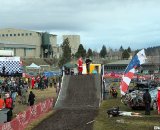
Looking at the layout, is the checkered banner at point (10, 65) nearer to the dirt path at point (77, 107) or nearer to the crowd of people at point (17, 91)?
the crowd of people at point (17, 91)

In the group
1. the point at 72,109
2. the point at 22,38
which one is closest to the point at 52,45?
the point at 22,38

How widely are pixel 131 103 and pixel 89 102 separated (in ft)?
17.9

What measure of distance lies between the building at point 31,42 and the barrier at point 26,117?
10288 centimetres

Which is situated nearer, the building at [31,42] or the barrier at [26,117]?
the barrier at [26,117]

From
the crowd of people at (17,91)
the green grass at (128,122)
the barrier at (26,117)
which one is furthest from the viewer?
the crowd of people at (17,91)

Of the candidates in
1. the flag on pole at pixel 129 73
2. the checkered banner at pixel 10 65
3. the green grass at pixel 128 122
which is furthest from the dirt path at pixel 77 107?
the checkered banner at pixel 10 65

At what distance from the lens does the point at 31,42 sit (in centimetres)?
14250

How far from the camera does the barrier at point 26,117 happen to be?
16616 millimetres

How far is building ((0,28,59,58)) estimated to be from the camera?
135 m

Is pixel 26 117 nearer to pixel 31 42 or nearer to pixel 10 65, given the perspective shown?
pixel 10 65

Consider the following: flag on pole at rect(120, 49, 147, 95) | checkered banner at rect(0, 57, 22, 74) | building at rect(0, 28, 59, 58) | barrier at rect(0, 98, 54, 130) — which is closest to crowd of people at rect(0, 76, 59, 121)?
barrier at rect(0, 98, 54, 130)

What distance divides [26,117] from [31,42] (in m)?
123

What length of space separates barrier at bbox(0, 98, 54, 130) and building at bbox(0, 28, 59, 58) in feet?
338

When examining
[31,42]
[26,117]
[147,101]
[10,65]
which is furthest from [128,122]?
[31,42]
